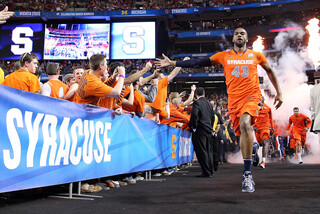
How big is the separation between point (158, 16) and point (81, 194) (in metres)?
31.3

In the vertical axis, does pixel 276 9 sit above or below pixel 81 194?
above

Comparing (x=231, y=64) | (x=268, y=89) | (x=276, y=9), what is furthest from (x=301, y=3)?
(x=231, y=64)

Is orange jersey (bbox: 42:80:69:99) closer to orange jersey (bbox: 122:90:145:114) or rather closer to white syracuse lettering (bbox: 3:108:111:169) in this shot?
white syracuse lettering (bbox: 3:108:111:169)

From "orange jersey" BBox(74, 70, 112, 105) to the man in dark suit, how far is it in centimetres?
306

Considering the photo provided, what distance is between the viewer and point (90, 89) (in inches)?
144

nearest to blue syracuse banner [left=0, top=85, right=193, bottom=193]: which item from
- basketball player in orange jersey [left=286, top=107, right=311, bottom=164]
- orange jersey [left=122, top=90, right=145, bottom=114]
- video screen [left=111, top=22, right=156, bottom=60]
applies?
orange jersey [left=122, top=90, right=145, bottom=114]

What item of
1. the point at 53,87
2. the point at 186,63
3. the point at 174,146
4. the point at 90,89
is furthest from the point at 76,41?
the point at 90,89

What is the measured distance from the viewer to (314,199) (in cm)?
311

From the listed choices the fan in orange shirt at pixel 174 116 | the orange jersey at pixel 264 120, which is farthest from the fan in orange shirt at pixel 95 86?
the orange jersey at pixel 264 120

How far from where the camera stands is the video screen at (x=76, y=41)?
27.9m

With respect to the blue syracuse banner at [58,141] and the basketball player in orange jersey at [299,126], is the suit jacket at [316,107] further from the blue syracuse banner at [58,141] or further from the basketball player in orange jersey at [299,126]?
the basketball player in orange jersey at [299,126]

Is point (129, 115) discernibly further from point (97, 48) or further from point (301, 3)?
point (301, 3)

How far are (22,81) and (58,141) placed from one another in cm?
147

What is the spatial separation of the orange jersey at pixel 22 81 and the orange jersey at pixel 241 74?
2564mm
